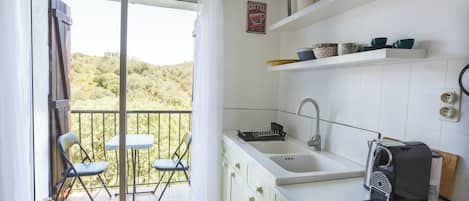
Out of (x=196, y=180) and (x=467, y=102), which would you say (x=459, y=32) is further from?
(x=196, y=180)

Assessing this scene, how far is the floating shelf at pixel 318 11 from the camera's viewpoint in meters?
1.34

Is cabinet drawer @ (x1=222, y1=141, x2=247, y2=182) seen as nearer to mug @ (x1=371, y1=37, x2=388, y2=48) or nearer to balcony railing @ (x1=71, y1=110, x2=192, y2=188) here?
balcony railing @ (x1=71, y1=110, x2=192, y2=188)

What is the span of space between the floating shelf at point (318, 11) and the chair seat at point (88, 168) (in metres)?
2.01

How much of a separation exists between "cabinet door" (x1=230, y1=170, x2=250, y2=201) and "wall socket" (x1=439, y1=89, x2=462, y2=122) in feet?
3.34

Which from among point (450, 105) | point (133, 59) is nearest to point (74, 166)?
point (133, 59)

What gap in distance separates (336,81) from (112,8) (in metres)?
1.84

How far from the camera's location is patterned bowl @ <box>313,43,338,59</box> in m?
1.33

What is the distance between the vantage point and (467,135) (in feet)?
2.95

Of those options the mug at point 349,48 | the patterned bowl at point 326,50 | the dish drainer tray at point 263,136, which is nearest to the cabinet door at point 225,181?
the dish drainer tray at point 263,136

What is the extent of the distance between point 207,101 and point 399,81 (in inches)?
52.5

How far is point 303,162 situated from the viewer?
1.62 metres

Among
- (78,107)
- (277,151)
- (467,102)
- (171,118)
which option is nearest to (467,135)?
(467,102)

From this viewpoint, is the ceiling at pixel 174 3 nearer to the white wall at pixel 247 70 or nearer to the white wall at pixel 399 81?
the white wall at pixel 247 70

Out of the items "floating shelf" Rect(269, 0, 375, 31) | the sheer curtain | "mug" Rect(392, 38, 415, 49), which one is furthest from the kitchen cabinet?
"floating shelf" Rect(269, 0, 375, 31)
